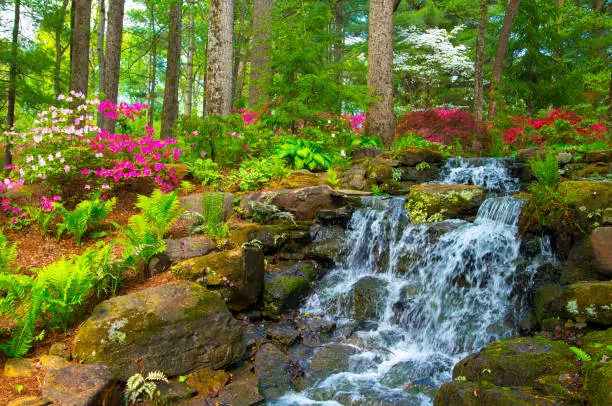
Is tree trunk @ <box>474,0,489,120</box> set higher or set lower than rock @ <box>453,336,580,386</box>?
higher

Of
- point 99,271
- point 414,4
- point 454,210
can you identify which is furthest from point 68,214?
point 414,4

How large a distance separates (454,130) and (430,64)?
30.1 ft

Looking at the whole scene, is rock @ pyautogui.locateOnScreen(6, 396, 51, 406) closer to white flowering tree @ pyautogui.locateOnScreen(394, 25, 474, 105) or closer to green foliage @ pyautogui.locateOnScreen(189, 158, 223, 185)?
green foliage @ pyautogui.locateOnScreen(189, 158, 223, 185)

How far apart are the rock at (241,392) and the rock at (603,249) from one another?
3.78 m

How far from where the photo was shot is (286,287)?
5.43 metres

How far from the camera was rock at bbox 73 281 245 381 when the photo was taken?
11.9 ft

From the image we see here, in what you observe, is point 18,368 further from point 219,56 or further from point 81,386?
point 219,56

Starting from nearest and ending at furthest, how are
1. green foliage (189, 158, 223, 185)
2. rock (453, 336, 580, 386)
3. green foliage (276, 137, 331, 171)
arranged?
rock (453, 336, 580, 386) → green foliage (189, 158, 223, 185) → green foliage (276, 137, 331, 171)

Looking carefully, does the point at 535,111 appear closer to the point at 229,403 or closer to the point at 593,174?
the point at 593,174

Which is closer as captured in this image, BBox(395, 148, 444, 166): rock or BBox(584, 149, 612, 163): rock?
BBox(584, 149, 612, 163): rock

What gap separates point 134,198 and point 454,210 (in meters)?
5.18

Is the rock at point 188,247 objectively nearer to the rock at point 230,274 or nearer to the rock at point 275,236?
the rock at point 230,274

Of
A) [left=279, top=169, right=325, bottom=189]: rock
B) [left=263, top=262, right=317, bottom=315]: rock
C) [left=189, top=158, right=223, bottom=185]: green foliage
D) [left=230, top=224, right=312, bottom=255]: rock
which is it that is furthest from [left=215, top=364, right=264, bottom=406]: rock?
[left=189, top=158, right=223, bottom=185]: green foliage

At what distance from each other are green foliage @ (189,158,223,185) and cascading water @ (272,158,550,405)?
2708 mm
